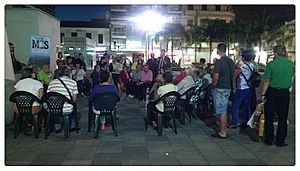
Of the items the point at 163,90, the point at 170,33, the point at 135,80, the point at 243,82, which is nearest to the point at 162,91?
the point at 163,90

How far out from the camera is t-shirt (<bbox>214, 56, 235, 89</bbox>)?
18.1 feet

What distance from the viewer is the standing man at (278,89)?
193 inches

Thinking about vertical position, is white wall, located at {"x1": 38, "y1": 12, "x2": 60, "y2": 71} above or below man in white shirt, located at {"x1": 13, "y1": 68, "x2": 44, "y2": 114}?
above

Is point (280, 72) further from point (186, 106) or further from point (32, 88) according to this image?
point (32, 88)

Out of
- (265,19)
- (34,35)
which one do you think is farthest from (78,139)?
(265,19)

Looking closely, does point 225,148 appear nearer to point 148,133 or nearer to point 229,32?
point 148,133

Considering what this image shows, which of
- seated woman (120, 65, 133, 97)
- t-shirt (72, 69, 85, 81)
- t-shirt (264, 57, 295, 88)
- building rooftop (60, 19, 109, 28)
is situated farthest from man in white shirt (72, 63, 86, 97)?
building rooftop (60, 19, 109, 28)

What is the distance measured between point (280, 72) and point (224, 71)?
0.95 meters

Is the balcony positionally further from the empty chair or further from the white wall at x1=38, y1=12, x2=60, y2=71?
the empty chair

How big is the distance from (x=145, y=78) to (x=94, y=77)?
171cm

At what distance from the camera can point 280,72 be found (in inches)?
193

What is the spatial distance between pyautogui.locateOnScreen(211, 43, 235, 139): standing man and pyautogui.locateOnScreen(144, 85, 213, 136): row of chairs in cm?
78
